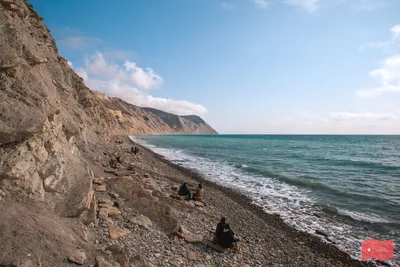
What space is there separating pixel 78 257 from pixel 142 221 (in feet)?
11.8

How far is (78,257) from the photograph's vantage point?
19.1 feet

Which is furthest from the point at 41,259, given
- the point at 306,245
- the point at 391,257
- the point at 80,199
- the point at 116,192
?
the point at 391,257

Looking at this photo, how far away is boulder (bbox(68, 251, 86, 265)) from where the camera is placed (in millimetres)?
5711

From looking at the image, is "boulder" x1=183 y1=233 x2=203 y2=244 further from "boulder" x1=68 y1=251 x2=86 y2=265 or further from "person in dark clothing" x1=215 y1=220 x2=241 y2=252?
"boulder" x1=68 y1=251 x2=86 y2=265

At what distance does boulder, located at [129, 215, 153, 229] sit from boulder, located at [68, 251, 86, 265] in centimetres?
314

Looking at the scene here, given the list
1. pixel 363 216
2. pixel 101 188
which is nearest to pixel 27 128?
pixel 101 188

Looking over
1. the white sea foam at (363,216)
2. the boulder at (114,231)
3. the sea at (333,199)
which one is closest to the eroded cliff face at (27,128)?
the boulder at (114,231)

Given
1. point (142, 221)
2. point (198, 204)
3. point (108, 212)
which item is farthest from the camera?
point (198, 204)

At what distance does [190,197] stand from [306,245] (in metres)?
7.37

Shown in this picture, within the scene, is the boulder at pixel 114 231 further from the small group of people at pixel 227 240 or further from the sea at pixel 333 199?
the sea at pixel 333 199

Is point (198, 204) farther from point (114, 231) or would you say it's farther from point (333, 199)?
point (333, 199)

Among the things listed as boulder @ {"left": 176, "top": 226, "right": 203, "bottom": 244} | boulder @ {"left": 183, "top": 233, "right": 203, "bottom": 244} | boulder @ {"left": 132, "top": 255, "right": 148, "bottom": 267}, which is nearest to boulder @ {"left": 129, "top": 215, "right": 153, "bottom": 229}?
boulder @ {"left": 176, "top": 226, "right": 203, "bottom": 244}

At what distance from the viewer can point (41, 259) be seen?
5.40 metres

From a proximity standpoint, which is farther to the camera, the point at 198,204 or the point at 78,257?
the point at 198,204
